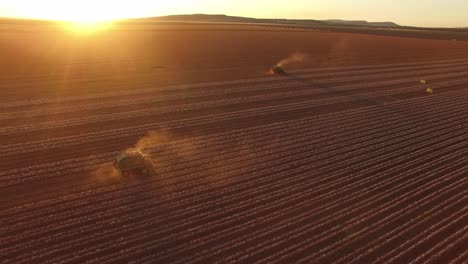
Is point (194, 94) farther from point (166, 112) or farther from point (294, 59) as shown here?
point (294, 59)

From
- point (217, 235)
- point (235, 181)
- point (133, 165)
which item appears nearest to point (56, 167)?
point (133, 165)

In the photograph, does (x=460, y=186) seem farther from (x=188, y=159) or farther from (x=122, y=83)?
(x=122, y=83)

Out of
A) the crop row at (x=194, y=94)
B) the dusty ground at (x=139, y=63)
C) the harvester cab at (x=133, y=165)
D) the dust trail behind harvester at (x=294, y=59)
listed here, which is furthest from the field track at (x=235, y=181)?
the dust trail behind harvester at (x=294, y=59)

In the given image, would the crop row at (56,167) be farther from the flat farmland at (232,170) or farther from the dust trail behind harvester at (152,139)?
the dust trail behind harvester at (152,139)

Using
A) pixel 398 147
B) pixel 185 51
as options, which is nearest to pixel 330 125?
pixel 398 147

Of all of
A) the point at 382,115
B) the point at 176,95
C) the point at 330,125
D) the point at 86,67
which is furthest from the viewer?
the point at 86,67

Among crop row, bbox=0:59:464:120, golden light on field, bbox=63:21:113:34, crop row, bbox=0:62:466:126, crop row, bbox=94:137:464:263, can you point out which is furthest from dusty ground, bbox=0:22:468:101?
golden light on field, bbox=63:21:113:34
